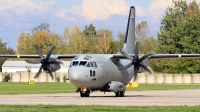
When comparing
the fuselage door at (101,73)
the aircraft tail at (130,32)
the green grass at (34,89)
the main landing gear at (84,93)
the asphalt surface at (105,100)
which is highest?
the aircraft tail at (130,32)

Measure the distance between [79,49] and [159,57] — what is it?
299 ft

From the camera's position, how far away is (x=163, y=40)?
346ft

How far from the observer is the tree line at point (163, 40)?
318ft

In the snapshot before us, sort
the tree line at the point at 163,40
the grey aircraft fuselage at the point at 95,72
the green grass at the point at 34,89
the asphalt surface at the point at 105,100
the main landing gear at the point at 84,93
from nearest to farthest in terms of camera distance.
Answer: the asphalt surface at the point at 105,100
the grey aircraft fuselage at the point at 95,72
the main landing gear at the point at 84,93
the green grass at the point at 34,89
the tree line at the point at 163,40

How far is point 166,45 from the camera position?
104m

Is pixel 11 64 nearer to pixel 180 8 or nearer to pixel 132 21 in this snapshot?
→ pixel 180 8

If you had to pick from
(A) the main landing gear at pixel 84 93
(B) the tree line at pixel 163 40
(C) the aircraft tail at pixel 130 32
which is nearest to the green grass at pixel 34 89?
(C) the aircraft tail at pixel 130 32

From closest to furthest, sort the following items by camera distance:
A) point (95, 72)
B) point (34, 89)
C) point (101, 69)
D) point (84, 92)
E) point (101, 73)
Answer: point (95, 72) < point (84, 92) < point (101, 73) < point (101, 69) < point (34, 89)

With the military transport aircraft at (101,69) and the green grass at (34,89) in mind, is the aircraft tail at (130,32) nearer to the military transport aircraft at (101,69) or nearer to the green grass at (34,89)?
the military transport aircraft at (101,69)

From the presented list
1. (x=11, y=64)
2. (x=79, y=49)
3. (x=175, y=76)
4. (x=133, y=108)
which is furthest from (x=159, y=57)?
(x=79, y=49)

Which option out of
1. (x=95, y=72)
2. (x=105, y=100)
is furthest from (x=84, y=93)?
(x=105, y=100)

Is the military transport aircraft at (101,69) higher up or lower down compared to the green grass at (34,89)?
higher up

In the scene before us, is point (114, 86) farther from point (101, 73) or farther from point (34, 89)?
point (34, 89)

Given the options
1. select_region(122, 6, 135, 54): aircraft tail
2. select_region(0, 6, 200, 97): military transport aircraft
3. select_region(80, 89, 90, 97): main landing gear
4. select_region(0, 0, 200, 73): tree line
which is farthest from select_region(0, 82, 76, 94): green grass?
select_region(0, 0, 200, 73): tree line
